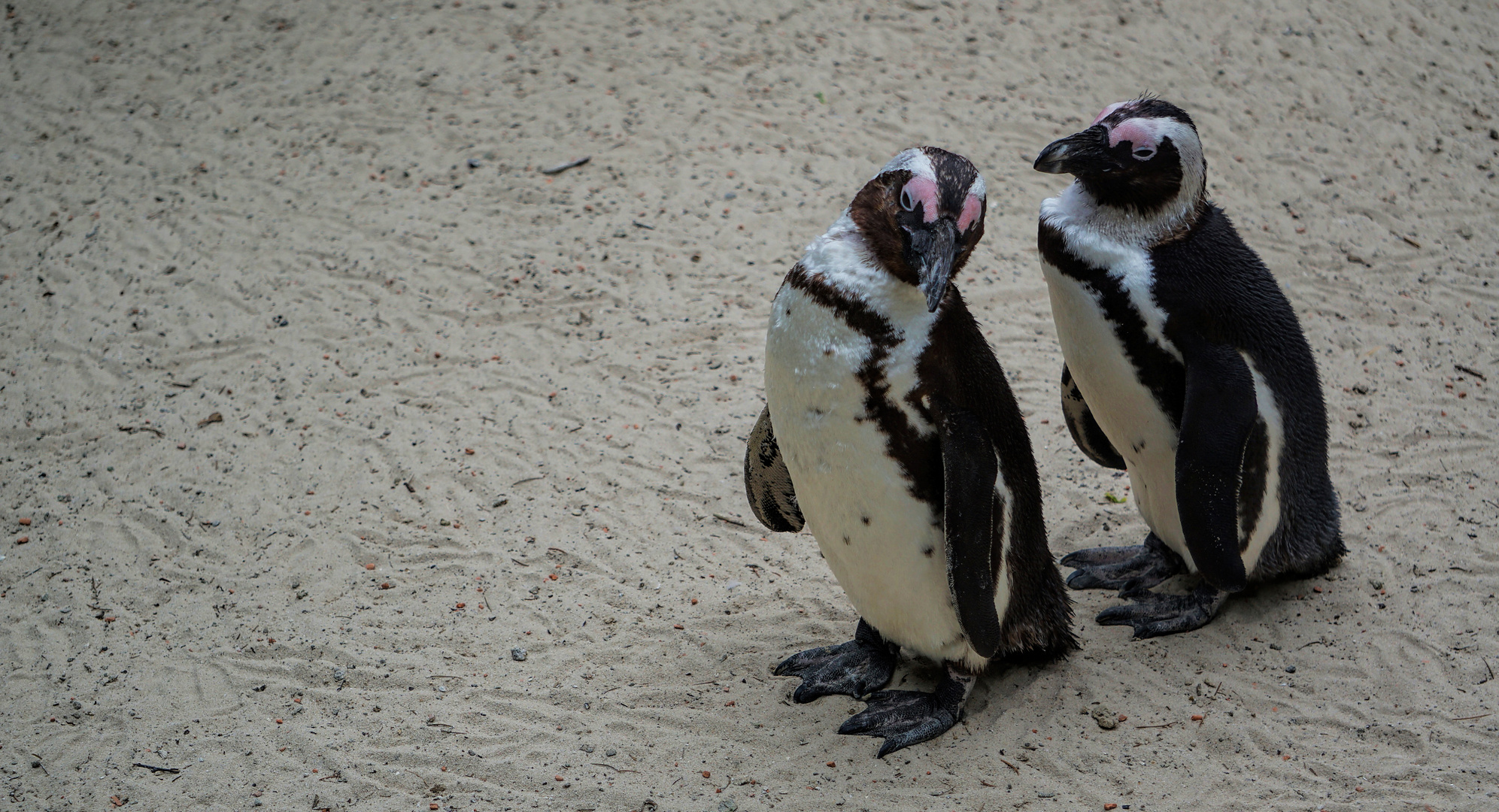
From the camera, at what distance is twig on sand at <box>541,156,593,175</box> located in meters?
6.47

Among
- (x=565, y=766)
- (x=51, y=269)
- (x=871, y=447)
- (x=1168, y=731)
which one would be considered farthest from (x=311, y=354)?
(x=1168, y=731)

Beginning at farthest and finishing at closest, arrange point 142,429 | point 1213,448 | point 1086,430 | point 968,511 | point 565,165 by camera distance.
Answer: point 565,165, point 142,429, point 1086,430, point 1213,448, point 968,511

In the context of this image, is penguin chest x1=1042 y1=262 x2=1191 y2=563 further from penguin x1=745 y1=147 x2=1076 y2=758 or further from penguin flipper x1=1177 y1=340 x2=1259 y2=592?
penguin x1=745 y1=147 x2=1076 y2=758

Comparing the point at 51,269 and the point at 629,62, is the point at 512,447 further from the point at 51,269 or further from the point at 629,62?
the point at 629,62

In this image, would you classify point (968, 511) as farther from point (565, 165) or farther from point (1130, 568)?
point (565, 165)

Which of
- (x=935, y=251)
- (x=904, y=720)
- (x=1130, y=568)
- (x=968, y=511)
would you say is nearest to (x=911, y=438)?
(x=968, y=511)

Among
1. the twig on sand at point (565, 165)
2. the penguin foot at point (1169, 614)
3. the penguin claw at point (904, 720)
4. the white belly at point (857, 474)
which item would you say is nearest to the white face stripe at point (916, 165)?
the white belly at point (857, 474)

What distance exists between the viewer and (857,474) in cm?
296

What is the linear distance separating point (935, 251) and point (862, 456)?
62 cm

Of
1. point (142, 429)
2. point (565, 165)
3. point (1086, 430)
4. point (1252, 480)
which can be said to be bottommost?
point (142, 429)

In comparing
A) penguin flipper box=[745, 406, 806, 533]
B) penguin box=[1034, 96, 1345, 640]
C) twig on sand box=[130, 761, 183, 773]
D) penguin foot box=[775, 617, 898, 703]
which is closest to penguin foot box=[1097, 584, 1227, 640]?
penguin box=[1034, 96, 1345, 640]

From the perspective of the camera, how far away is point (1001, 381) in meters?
3.10

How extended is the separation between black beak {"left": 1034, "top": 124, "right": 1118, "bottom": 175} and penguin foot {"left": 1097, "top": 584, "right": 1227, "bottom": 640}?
148 centimetres

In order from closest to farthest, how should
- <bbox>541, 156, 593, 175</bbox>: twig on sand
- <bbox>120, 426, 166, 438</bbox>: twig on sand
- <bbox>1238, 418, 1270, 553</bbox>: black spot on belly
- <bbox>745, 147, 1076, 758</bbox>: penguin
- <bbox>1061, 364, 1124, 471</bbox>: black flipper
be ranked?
<bbox>745, 147, 1076, 758</bbox>: penguin < <bbox>1238, 418, 1270, 553</bbox>: black spot on belly < <bbox>1061, 364, 1124, 471</bbox>: black flipper < <bbox>120, 426, 166, 438</bbox>: twig on sand < <bbox>541, 156, 593, 175</bbox>: twig on sand
